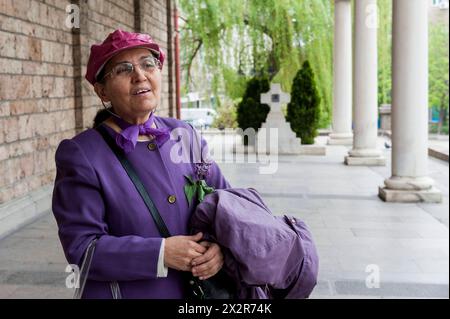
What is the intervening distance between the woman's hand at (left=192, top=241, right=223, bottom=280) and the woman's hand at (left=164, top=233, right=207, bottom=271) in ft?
0.04

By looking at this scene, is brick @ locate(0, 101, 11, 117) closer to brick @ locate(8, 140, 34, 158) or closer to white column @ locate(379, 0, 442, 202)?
brick @ locate(8, 140, 34, 158)

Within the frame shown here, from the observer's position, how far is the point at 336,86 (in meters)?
12.3

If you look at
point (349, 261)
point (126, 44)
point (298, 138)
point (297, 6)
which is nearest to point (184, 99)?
point (297, 6)

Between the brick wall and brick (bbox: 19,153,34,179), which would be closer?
the brick wall

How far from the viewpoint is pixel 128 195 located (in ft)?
4.59

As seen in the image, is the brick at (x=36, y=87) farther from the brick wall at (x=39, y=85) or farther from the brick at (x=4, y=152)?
the brick at (x=4, y=152)

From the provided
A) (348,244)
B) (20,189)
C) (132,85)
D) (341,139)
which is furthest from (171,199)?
(341,139)

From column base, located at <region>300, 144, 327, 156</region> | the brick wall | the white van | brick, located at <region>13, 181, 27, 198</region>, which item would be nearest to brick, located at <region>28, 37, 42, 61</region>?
the brick wall

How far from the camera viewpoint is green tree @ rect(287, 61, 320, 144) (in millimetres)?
11523

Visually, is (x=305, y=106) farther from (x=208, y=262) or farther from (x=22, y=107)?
(x=208, y=262)
